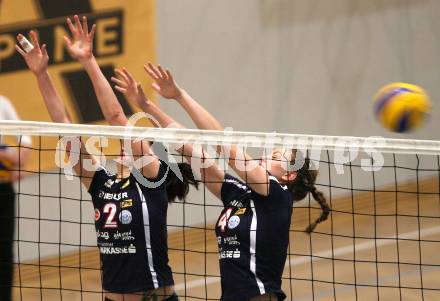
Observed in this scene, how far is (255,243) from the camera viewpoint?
15.0ft

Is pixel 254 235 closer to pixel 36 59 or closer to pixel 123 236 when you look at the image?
pixel 123 236

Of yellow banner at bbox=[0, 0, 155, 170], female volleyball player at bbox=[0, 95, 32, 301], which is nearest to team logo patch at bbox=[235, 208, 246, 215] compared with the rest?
female volleyball player at bbox=[0, 95, 32, 301]

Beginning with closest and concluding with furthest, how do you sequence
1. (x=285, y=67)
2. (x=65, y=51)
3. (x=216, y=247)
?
(x=65, y=51) < (x=216, y=247) < (x=285, y=67)

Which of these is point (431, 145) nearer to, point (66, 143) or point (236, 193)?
point (236, 193)

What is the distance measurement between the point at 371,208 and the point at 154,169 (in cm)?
487

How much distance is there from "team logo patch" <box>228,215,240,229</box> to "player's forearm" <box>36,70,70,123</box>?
1.16 meters

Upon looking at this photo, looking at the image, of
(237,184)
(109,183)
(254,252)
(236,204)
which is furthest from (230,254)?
(109,183)

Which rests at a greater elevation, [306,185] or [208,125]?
[208,125]

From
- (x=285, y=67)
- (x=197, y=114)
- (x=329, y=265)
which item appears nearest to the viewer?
(x=197, y=114)

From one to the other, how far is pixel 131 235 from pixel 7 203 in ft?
4.06

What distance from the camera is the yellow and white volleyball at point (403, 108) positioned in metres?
5.24

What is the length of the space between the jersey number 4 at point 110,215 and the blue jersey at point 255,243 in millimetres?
524

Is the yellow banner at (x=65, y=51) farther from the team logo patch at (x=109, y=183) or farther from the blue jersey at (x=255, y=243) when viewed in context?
the blue jersey at (x=255, y=243)

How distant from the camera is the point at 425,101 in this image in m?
5.34
